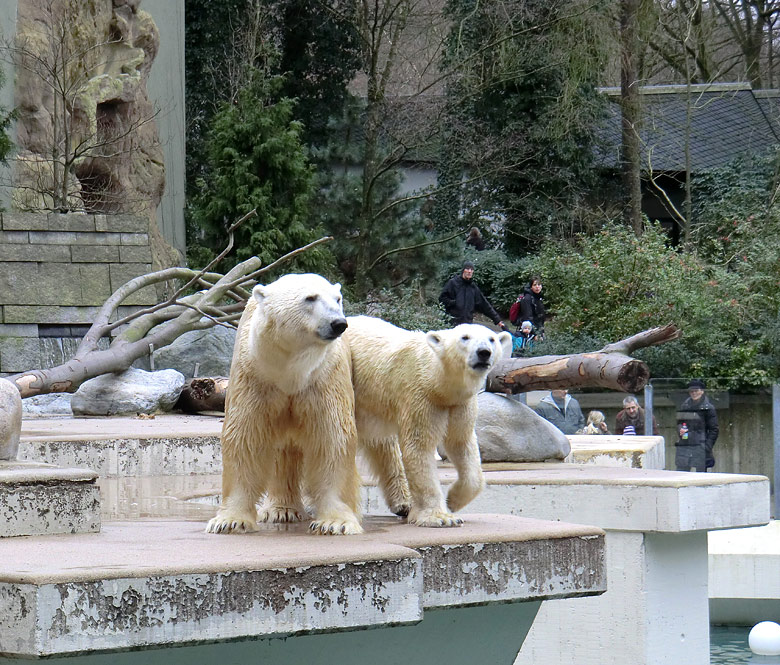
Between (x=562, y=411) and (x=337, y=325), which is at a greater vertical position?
(x=337, y=325)

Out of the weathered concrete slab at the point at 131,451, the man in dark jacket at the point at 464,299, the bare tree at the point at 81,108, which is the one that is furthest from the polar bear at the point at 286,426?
the man in dark jacket at the point at 464,299

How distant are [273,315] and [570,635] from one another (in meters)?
2.95

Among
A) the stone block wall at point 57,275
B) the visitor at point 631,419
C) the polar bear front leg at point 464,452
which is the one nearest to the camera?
the polar bear front leg at point 464,452

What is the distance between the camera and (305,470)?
12.3ft

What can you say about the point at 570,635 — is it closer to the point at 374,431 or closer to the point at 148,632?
the point at 374,431

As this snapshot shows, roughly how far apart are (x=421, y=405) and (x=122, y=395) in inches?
240

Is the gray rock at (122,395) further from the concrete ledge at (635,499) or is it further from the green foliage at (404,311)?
the green foliage at (404,311)

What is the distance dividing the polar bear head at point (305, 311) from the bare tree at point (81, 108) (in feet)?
37.9

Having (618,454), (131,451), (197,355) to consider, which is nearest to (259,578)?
(131,451)

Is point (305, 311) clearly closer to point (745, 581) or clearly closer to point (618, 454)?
point (618, 454)

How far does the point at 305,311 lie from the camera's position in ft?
11.1

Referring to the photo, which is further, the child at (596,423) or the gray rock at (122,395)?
the child at (596,423)

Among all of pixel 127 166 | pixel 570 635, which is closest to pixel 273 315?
pixel 570 635

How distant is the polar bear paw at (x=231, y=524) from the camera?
3.65 meters
